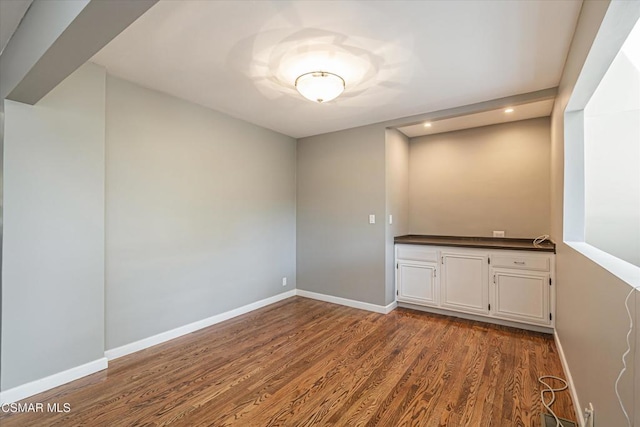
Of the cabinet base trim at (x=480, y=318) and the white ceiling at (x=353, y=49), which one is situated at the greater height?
the white ceiling at (x=353, y=49)

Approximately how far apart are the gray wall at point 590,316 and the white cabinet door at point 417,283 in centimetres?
135

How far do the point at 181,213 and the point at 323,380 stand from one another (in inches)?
83.2

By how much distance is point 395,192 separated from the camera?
4059mm

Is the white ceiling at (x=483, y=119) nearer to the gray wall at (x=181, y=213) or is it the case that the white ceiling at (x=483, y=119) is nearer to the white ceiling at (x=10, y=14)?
the gray wall at (x=181, y=213)

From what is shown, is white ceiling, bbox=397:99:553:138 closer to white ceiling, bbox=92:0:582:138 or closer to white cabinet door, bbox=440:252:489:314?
white ceiling, bbox=92:0:582:138

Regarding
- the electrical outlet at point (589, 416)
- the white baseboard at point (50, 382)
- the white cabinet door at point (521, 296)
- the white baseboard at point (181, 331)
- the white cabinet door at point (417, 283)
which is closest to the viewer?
the electrical outlet at point (589, 416)

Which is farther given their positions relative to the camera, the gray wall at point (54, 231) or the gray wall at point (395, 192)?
the gray wall at point (395, 192)

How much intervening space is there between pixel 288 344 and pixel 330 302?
143 cm

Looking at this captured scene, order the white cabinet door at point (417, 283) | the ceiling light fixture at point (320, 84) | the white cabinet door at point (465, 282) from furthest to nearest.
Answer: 1. the white cabinet door at point (417, 283)
2. the white cabinet door at point (465, 282)
3. the ceiling light fixture at point (320, 84)

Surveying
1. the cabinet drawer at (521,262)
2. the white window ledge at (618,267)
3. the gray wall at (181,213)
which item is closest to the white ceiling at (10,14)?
the gray wall at (181,213)

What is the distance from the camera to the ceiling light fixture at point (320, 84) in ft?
7.59

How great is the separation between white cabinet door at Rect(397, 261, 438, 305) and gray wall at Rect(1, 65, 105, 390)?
325cm

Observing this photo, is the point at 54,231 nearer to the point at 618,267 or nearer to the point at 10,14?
the point at 10,14

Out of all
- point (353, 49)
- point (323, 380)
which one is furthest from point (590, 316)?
point (353, 49)
